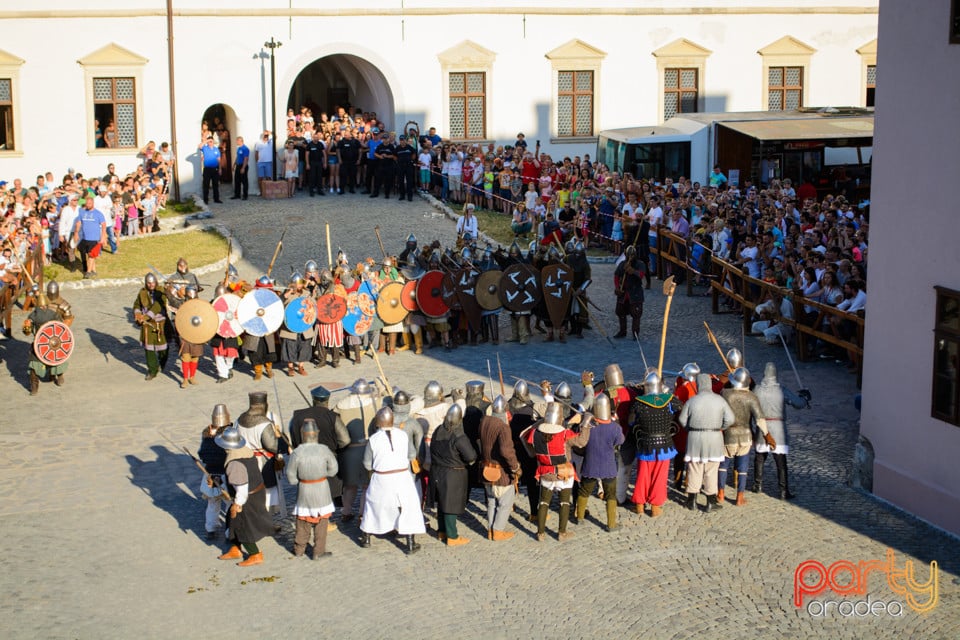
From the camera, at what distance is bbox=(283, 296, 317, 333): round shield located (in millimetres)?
16266

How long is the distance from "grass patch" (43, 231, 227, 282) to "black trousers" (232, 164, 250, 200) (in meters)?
3.25

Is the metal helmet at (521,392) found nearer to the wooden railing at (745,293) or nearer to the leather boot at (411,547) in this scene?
the leather boot at (411,547)

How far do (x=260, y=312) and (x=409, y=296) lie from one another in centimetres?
215

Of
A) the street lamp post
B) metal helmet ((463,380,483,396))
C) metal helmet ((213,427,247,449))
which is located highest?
the street lamp post

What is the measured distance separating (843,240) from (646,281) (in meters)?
4.05

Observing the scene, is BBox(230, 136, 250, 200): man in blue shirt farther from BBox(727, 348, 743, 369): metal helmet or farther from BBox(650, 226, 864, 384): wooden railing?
BBox(727, 348, 743, 369): metal helmet

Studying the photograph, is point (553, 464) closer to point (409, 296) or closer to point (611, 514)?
point (611, 514)

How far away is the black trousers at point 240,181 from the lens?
27.8 m

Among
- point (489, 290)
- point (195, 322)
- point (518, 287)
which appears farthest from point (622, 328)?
point (195, 322)

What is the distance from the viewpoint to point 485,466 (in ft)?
36.4

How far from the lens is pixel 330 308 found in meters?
16.6

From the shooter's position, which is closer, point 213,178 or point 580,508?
point 580,508

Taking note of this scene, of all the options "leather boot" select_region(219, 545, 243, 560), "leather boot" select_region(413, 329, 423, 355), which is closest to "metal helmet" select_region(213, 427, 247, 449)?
"leather boot" select_region(219, 545, 243, 560)

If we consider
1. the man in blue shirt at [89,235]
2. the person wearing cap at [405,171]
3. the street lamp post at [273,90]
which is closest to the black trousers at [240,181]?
the street lamp post at [273,90]
